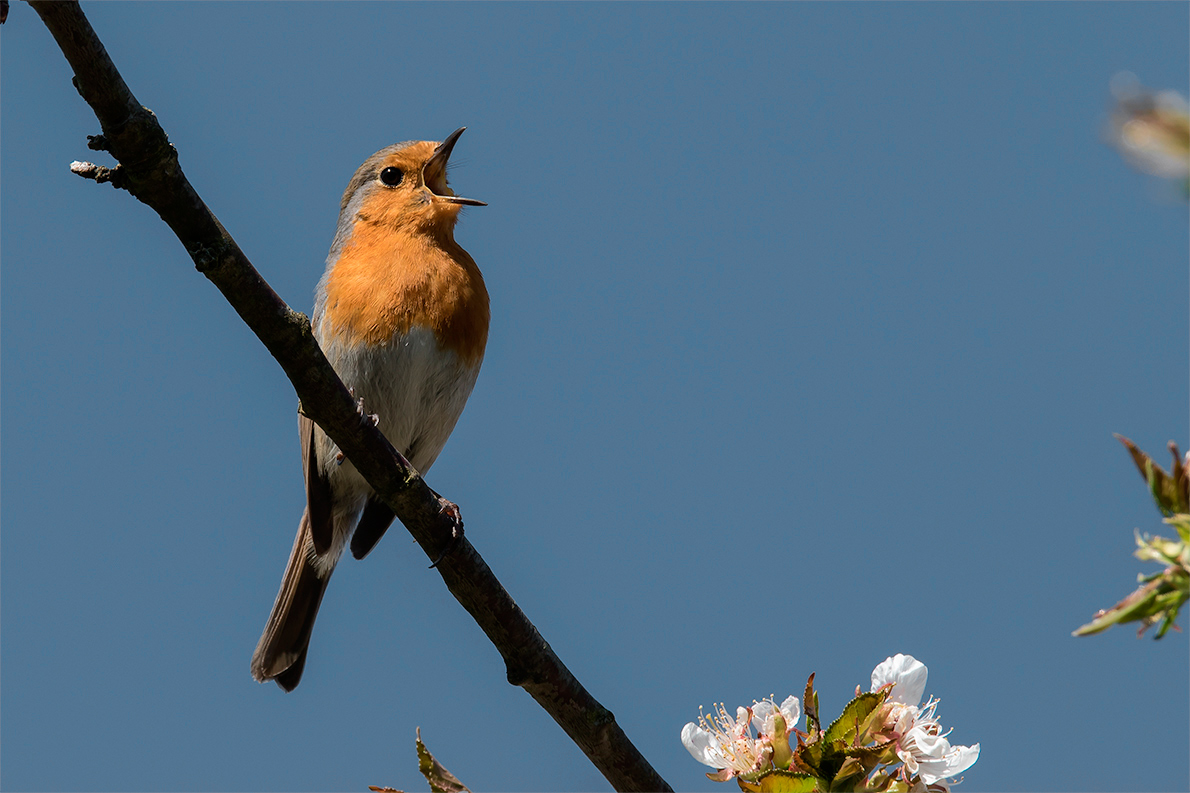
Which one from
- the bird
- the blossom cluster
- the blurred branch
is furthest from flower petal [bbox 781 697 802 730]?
the bird

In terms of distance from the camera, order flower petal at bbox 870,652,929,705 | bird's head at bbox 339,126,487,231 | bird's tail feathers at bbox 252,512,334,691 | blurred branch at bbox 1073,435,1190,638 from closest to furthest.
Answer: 1. blurred branch at bbox 1073,435,1190,638
2. flower petal at bbox 870,652,929,705
3. bird's tail feathers at bbox 252,512,334,691
4. bird's head at bbox 339,126,487,231

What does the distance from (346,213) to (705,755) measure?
548 centimetres

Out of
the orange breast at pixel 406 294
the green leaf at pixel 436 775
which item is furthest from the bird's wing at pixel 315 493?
the green leaf at pixel 436 775

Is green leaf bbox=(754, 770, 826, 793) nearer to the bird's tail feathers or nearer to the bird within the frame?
the bird

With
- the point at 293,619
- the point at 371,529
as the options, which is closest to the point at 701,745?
the point at 371,529

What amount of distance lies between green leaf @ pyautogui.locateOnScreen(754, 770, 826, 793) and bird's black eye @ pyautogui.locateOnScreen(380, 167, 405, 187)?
5435mm

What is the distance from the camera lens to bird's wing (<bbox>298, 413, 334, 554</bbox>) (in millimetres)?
6020

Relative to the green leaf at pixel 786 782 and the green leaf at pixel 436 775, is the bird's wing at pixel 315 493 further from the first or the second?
the green leaf at pixel 786 782

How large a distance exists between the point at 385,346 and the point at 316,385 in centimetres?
225

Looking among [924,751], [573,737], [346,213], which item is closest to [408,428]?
[346,213]

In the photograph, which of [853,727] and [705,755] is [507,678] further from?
[853,727]

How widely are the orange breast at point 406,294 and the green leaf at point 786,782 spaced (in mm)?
4065

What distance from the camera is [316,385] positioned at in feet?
12.2

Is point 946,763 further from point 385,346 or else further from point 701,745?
point 385,346
